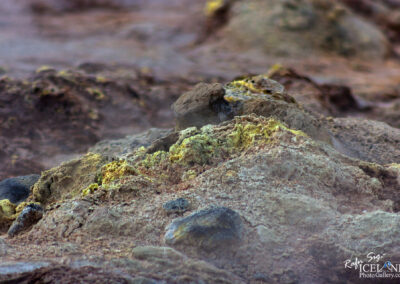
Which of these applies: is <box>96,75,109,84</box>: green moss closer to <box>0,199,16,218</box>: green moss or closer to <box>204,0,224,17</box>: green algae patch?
<box>0,199,16,218</box>: green moss

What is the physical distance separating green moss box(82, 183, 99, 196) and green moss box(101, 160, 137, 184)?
1.3 inches

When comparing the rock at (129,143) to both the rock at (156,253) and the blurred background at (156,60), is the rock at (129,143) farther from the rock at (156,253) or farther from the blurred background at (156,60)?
the rock at (156,253)

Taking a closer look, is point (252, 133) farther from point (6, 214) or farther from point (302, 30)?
point (302, 30)

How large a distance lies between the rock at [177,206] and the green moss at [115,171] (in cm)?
26

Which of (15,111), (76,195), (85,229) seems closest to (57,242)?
(85,229)

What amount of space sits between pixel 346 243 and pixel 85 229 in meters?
0.77

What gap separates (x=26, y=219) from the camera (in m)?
1.80

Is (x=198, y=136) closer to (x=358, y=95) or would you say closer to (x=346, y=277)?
(x=346, y=277)

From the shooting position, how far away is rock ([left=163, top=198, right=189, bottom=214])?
5.49 feet

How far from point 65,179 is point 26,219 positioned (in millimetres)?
314

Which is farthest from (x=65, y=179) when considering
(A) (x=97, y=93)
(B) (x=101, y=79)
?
(B) (x=101, y=79)

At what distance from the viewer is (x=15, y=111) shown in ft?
11.9

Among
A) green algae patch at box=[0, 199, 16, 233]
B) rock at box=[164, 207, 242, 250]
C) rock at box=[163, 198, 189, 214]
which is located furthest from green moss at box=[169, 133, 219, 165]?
green algae patch at box=[0, 199, 16, 233]

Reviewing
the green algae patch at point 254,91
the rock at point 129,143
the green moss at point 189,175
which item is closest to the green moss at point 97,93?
the rock at point 129,143
